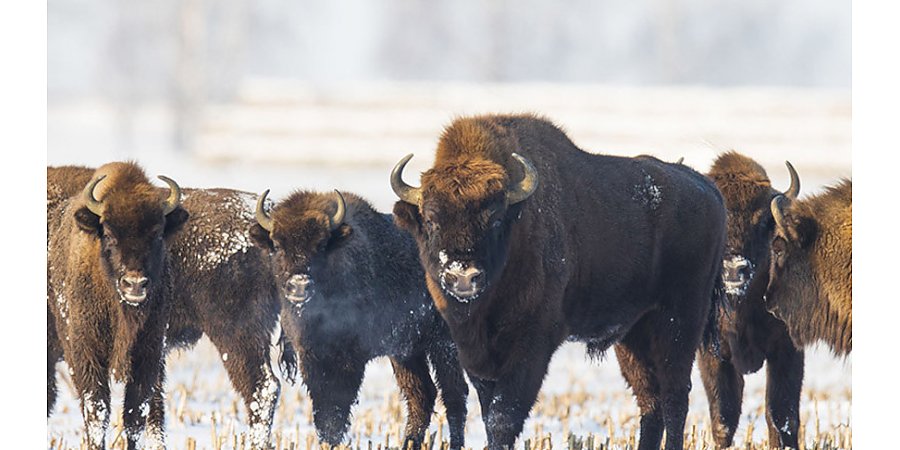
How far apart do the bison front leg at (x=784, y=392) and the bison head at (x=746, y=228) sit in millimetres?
569

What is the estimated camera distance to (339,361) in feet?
35.0

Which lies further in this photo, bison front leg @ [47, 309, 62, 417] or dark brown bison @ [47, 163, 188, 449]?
bison front leg @ [47, 309, 62, 417]

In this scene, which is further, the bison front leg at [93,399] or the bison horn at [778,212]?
the bison front leg at [93,399]

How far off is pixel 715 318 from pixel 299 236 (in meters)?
3.49

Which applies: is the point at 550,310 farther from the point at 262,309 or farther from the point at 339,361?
the point at 262,309

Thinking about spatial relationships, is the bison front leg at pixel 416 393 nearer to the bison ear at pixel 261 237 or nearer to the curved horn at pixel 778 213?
the bison ear at pixel 261 237

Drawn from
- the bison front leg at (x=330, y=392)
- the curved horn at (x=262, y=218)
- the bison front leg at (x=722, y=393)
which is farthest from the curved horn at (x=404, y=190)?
the bison front leg at (x=722, y=393)

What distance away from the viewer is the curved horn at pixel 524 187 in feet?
30.5

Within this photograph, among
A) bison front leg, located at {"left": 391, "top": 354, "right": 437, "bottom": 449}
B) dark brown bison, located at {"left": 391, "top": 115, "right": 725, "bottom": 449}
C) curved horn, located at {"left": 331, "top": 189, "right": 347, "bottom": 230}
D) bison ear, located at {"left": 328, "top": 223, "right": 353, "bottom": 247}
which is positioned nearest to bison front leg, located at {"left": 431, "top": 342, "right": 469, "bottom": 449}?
bison front leg, located at {"left": 391, "top": 354, "right": 437, "bottom": 449}

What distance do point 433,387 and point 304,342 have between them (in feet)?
4.52

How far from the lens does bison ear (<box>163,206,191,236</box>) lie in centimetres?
1038

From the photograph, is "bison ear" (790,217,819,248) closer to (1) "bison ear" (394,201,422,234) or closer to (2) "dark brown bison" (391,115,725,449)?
(2) "dark brown bison" (391,115,725,449)

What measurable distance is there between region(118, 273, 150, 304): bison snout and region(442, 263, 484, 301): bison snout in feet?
7.62
